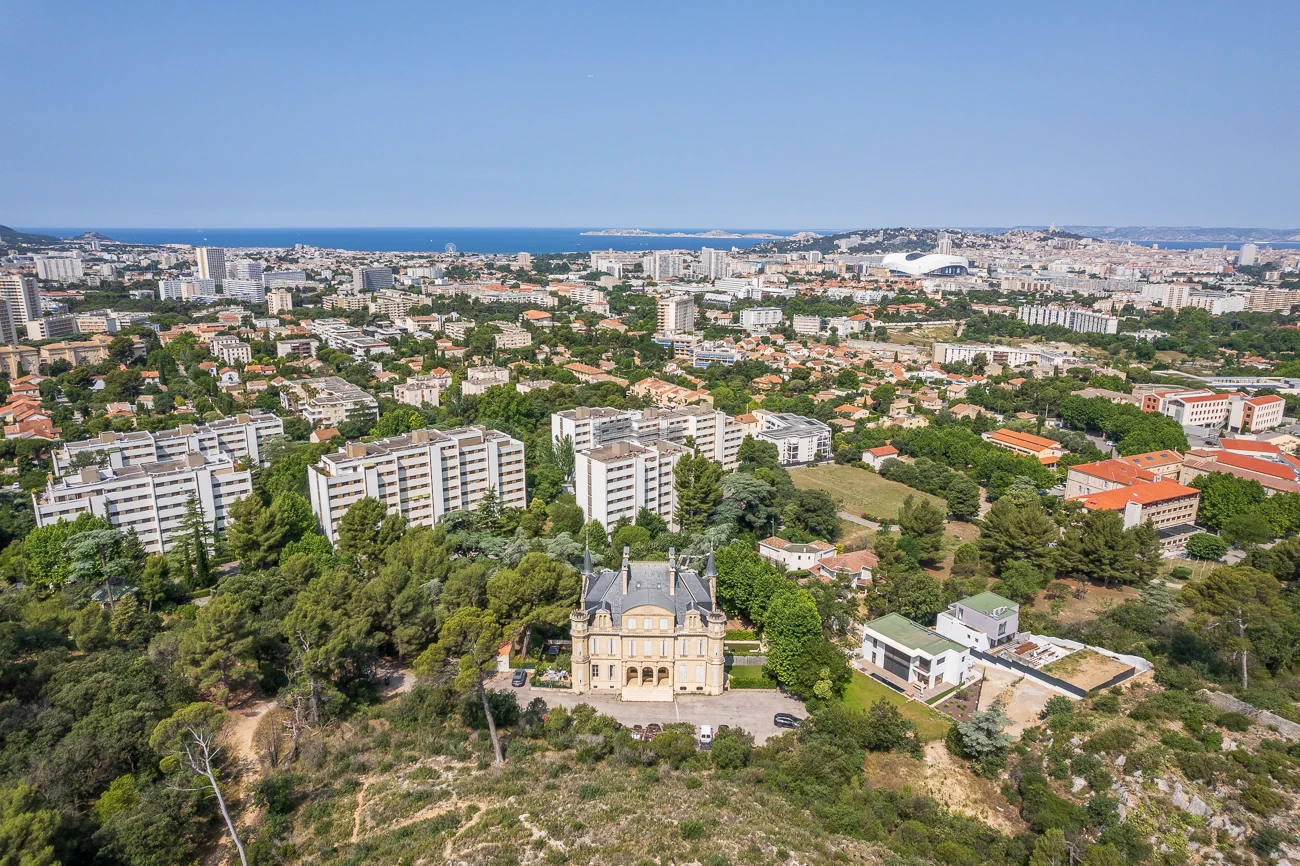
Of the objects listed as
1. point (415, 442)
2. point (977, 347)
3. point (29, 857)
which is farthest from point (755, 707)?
point (977, 347)

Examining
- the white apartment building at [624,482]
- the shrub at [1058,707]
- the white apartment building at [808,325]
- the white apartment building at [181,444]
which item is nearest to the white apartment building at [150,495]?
the white apartment building at [181,444]

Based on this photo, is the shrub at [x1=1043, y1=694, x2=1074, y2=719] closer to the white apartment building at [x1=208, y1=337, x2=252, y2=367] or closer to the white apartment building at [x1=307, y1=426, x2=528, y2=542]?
the white apartment building at [x1=307, y1=426, x2=528, y2=542]

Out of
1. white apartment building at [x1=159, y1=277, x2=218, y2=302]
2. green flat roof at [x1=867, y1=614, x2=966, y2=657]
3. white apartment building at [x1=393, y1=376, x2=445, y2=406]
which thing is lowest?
green flat roof at [x1=867, y1=614, x2=966, y2=657]

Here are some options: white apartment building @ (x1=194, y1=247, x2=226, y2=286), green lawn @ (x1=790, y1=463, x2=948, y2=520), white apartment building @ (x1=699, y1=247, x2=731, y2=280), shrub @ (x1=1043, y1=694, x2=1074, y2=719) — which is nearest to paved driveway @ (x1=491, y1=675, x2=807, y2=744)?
shrub @ (x1=1043, y1=694, x2=1074, y2=719)

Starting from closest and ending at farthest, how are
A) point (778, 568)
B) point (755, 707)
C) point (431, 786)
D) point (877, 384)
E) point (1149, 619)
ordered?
point (431, 786)
point (755, 707)
point (1149, 619)
point (778, 568)
point (877, 384)

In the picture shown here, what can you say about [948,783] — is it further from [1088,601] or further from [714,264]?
[714,264]

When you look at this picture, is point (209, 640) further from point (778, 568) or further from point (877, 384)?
point (877, 384)

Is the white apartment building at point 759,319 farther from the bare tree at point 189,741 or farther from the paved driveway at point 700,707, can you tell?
the bare tree at point 189,741
